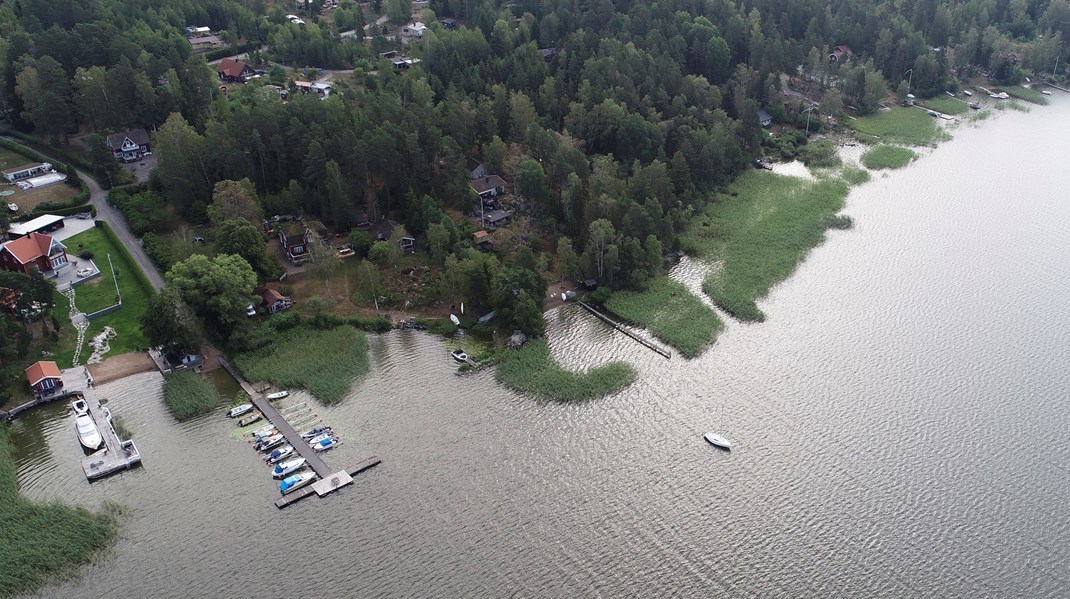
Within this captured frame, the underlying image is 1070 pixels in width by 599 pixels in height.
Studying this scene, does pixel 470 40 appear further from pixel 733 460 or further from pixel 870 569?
pixel 870 569

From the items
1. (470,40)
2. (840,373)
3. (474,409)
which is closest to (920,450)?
(840,373)

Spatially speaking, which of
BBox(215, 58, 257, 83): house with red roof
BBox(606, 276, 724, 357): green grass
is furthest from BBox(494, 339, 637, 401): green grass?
BBox(215, 58, 257, 83): house with red roof

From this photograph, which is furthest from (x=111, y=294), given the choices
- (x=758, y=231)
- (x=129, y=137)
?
(x=758, y=231)

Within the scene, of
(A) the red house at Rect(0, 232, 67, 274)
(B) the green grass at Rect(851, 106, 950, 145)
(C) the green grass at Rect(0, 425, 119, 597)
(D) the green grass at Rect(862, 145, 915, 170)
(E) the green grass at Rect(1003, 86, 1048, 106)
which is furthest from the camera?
(E) the green grass at Rect(1003, 86, 1048, 106)

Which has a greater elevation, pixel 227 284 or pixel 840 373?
pixel 227 284

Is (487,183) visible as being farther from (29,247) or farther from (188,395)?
(29,247)

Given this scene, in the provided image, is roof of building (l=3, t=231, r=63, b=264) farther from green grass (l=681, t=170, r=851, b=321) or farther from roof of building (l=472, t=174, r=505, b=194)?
green grass (l=681, t=170, r=851, b=321)
